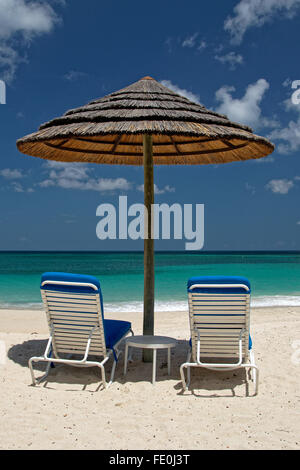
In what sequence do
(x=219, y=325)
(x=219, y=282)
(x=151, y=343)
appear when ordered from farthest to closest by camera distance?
(x=151, y=343) → (x=219, y=325) → (x=219, y=282)

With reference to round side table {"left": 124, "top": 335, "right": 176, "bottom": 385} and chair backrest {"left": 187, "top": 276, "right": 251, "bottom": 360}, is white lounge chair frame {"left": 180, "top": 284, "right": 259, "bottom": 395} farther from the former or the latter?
round side table {"left": 124, "top": 335, "right": 176, "bottom": 385}

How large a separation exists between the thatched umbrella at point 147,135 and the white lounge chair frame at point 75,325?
0.86 meters

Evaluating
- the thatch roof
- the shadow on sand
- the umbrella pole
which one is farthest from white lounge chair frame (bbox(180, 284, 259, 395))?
the thatch roof

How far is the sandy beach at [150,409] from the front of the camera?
9.29ft

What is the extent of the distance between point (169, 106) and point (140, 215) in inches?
44.2

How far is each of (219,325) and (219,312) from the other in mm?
126

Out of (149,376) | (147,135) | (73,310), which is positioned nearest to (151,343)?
(149,376)

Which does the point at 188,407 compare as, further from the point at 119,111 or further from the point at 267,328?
the point at 267,328

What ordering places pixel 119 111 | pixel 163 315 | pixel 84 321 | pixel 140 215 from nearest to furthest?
pixel 84 321, pixel 119 111, pixel 140 215, pixel 163 315

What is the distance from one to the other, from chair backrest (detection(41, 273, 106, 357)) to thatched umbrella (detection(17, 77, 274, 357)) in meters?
0.87

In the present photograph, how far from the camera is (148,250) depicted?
456cm

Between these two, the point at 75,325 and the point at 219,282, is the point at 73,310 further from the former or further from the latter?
the point at 219,282

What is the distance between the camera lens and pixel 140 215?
4.55 m
